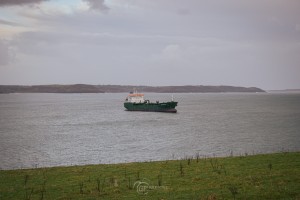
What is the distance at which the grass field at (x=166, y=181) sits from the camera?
51.7 feet

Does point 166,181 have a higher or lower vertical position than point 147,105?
higher

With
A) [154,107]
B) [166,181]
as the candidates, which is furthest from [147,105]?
[166,181]

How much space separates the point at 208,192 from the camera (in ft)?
51.6

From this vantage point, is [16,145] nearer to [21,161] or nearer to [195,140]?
[21,161]

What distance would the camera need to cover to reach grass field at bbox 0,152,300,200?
15750mm

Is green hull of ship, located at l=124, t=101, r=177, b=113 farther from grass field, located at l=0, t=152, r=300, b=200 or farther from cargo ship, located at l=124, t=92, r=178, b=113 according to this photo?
grass field, located at l=0, t=152, r=300, b=200

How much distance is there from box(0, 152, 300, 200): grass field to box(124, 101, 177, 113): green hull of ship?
288 ft

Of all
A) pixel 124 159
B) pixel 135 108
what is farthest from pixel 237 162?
pixel 135 108

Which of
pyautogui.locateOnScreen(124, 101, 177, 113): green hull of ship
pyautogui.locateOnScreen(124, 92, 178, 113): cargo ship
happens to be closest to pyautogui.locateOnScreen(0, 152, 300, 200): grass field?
pyautogui.locateOnScreen(124, 101, 177, 113): green hull of ship

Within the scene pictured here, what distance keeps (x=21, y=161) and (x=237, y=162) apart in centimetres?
2403

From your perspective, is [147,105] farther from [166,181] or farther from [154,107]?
[166,181]

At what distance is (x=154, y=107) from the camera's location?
115m

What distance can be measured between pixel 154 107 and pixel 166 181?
9657 cm

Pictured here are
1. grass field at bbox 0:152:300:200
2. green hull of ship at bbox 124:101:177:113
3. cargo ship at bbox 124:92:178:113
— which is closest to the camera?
grass field at bbox 0:152:300:200
